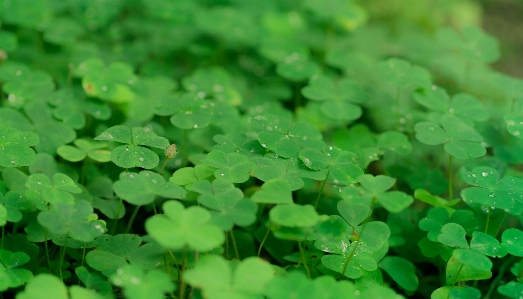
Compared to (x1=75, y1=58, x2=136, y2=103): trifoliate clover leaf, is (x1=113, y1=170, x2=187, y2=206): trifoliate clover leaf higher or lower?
(x1=113, y1=170, x2=187, y2=206): trifoliate clover leaf

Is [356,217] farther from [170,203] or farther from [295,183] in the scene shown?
[170,203]

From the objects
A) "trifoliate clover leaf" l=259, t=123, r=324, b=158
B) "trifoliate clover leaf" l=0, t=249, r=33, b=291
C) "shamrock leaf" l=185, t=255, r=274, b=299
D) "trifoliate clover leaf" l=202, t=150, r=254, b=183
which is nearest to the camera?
"shamrock leaf" l=185, t=255, r=274, b=299

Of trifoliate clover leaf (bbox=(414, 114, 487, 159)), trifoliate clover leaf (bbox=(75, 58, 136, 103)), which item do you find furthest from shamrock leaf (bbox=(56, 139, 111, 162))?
trifoliate clover leaf (bbox=(414, 114, 487, 159))

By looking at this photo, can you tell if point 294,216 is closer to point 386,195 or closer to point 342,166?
point 386,195

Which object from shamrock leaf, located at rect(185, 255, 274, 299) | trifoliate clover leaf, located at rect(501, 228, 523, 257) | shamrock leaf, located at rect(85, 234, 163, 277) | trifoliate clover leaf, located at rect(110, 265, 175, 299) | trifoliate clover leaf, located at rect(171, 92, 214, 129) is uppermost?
shamrock leaf, located at rect(185, 255, 274, 299)

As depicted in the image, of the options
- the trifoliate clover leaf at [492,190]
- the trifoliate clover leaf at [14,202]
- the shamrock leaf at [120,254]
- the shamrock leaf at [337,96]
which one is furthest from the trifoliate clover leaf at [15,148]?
the trifoliate clover leaf at [492,190]

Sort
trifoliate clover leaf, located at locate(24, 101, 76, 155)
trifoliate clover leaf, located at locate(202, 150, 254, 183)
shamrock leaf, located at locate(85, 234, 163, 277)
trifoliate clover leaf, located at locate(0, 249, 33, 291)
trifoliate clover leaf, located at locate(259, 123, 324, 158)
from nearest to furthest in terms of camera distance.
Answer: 1. trifoliate clover leaf, located at locate(0, 249, 33, 291)
2. shamrock leaf, located at locate(85, 234, 163, 277)
3. trifoliate clover leaf, located at locate(202, 150, 254, 183)
4. trifoliate clover leaf, located at locate(259, 123, 324, 158)
5. trifoliate clover leaf, located at locate(24, 101, 76, 155)

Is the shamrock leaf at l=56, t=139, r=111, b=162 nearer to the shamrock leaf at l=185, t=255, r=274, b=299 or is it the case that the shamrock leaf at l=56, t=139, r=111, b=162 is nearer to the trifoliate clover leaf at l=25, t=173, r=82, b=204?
the trifoliate clover leaf at l=25, t=173, r=82, b=204
